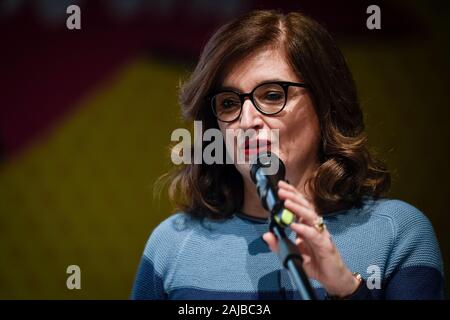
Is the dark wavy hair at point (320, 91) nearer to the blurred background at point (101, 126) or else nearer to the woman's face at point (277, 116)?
the woman's face at point (277, 116)

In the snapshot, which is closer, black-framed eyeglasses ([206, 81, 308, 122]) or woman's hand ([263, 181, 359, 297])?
woman's hand ([263, 181, 359, 297])

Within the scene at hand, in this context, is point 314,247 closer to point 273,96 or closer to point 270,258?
point 270,258

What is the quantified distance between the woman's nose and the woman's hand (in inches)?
12.4

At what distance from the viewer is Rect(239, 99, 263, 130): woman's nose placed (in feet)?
4.72

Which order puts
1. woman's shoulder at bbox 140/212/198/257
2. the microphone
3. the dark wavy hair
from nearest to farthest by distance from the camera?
the microphone, the dark wavy hair, woman's shoulder at bbox 140/212/198/257

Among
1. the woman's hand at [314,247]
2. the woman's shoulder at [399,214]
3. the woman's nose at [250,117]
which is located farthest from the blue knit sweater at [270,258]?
the woman's nose at [250,117]

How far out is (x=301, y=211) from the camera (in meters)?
1.10

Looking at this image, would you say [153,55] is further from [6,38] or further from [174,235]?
[174,235]

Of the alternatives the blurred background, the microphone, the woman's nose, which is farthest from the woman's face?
the blurred background

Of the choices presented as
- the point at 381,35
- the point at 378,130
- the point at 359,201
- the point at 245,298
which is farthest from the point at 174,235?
the point at 381,35

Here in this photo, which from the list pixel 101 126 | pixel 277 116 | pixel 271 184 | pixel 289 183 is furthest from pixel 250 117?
pixel 101 126

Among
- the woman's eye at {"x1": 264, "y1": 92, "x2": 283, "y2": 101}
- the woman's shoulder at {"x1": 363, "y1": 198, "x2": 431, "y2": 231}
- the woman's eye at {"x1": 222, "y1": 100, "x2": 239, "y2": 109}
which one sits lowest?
the woman's shoulder at {"x1": 363, "y1": 198, "x2": 431, "y2": 231}

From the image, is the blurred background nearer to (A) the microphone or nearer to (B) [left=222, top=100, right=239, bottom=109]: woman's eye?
(B) [left=222, top=100, right=239, bottom=109]: woman's eye
